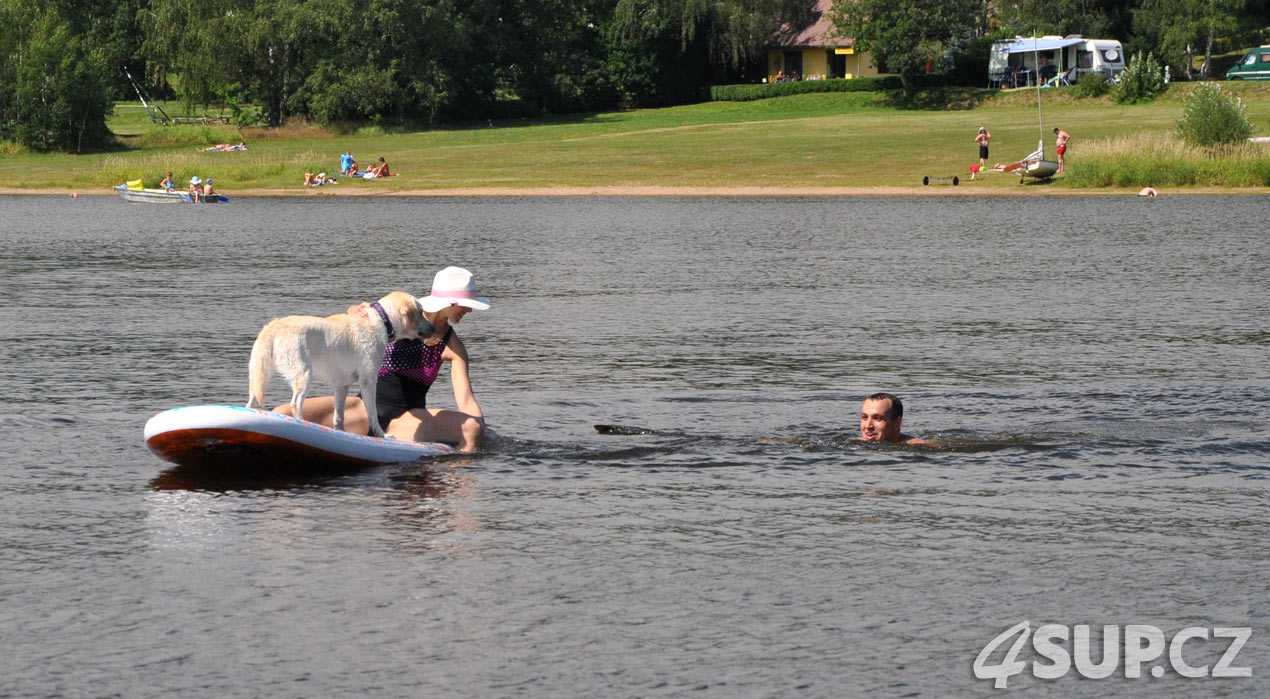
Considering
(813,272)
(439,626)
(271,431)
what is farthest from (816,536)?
(813,272)

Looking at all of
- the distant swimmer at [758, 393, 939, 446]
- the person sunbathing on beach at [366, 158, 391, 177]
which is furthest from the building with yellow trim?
the distant swimmer at [758, 393, 939, 446]

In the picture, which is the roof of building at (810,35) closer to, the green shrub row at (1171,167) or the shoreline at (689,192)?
the shoreline at (689,192)

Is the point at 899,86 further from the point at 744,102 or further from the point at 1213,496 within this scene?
the point at 1213,496

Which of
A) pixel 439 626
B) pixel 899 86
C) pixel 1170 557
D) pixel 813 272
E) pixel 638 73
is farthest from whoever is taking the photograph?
pixel 638 73

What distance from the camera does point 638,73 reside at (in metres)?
100

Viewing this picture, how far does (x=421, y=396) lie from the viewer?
41.2ft

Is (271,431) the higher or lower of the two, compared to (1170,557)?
higher

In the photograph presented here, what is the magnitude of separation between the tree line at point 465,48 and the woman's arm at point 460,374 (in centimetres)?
7608

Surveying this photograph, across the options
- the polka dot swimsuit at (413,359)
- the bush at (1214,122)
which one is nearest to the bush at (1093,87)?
the bush at (1214,122)

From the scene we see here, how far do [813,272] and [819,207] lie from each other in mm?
21334

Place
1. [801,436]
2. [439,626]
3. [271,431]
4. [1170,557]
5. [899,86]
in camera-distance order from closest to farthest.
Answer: [439,626] → [1170,557] → [271,431] → [801,436] → [899,86]

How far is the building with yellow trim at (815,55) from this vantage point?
101500 millimetres

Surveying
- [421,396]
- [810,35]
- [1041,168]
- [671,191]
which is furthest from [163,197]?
[810,35]

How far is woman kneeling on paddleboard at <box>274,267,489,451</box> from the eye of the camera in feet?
38.7
